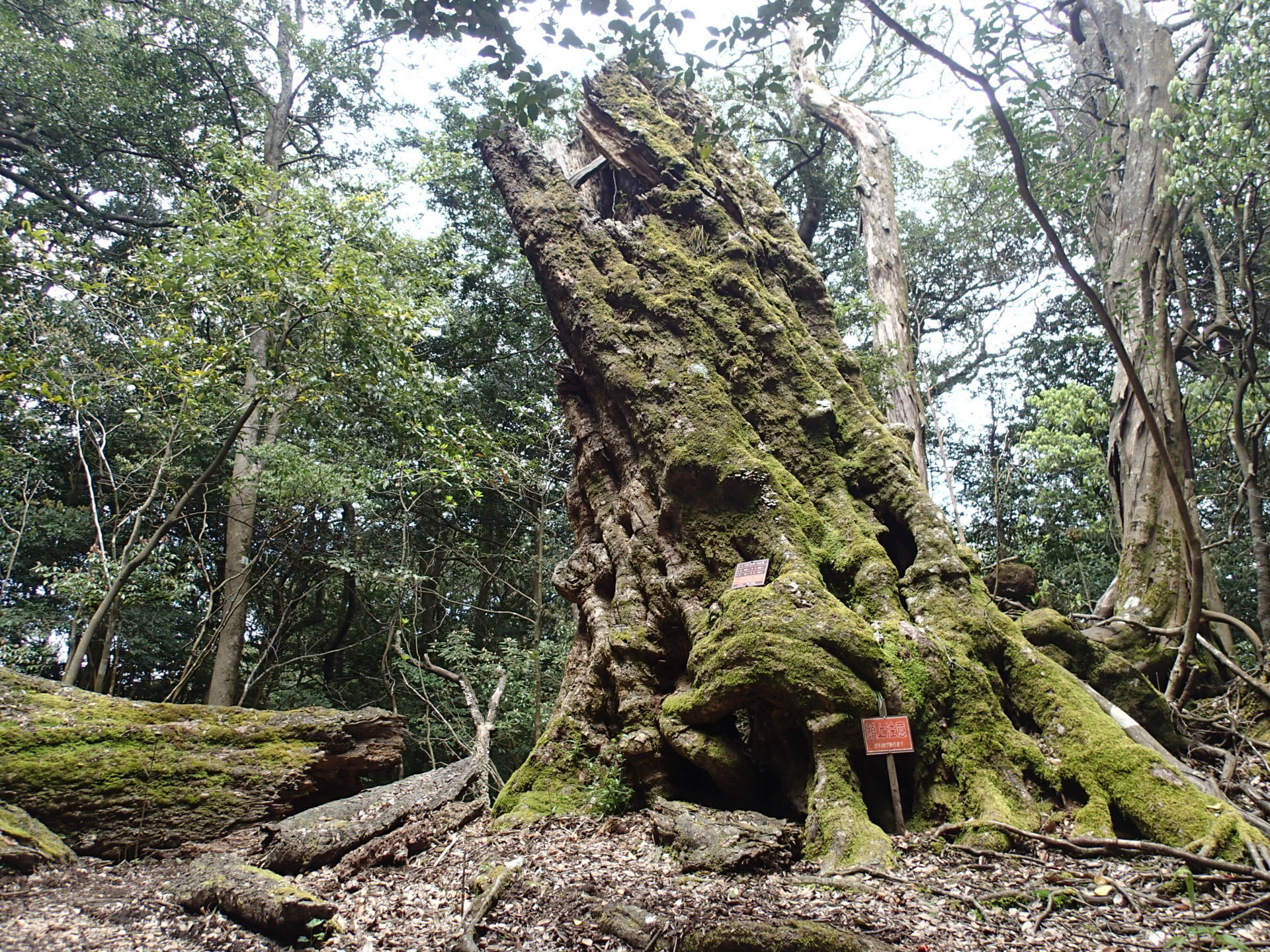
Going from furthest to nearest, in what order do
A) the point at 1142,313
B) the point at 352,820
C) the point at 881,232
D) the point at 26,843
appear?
the point at 881,232
the point at 1142,313
the point at 352,820
the point at 26,843

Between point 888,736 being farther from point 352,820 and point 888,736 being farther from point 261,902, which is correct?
point 352,820

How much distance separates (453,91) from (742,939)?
15406mm

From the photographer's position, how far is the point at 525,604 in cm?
1398

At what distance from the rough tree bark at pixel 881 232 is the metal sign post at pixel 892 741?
4989 millimetres

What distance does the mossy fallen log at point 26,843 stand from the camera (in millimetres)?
3639

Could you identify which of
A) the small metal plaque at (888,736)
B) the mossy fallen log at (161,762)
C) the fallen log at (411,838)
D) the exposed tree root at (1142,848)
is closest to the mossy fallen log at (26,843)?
the mossy fallen log at (161,762)

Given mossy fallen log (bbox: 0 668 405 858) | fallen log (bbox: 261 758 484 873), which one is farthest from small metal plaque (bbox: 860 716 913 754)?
mossy fallen log (bbox: 0 668 405 858)

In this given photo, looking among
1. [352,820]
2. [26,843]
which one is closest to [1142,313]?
[352,820]

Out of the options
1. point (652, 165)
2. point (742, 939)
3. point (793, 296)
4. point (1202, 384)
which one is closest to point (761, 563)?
point (742, 939)

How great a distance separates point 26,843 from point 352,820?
1660 millimetres

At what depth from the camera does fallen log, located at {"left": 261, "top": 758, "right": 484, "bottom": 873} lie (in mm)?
3736

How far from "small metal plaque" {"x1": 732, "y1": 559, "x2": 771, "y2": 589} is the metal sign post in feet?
3.56

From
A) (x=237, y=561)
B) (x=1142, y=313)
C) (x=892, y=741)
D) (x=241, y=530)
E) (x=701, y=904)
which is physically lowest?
(x=701, y=904)

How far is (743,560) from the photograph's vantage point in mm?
4961
